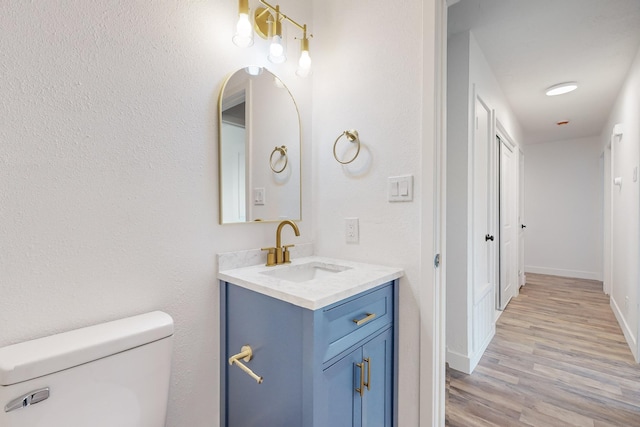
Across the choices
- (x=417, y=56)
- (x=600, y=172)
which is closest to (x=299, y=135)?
(x=417, y=56)

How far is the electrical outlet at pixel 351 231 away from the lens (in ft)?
4.68

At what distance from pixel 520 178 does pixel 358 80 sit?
3.79m

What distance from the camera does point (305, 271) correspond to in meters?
1.43

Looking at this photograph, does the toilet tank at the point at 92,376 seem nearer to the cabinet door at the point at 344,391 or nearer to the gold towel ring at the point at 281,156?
the cabinet door at the point at 344,391

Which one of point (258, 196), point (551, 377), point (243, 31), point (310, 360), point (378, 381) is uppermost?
point (243, 31)

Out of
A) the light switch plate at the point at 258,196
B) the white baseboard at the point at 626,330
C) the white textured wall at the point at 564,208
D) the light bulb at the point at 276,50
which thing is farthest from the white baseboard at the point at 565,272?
the light bulb at the point at 276,50

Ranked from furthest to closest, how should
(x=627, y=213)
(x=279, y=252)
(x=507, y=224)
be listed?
(x=507, y=224) → (x=627, y=213) → (x=279, y=252)

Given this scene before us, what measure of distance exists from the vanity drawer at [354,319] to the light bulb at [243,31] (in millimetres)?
1101

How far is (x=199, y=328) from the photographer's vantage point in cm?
117

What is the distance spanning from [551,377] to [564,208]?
4.17 metres

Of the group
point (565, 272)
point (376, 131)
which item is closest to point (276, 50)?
point (376, 131)

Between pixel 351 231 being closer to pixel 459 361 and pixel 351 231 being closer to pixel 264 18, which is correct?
pixel 264 18

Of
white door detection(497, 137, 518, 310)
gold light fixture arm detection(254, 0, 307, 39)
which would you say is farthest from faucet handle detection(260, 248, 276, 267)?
white door detection(497, 137, 518, 310)

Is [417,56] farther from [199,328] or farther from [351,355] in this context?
[199,328]
